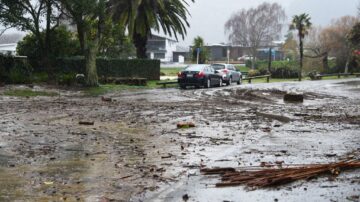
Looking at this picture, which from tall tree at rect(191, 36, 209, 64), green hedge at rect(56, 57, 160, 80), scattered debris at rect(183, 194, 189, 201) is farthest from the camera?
tall tree at rect(191, 36, 209, 64)

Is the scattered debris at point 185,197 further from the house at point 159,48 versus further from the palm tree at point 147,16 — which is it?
the house at point 159,48

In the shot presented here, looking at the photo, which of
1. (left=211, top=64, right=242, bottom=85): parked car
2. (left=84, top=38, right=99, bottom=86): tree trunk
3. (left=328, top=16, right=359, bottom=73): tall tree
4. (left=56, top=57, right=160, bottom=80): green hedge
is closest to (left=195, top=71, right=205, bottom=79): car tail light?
(left=211, top=64, right=242, bottom=85): parked car

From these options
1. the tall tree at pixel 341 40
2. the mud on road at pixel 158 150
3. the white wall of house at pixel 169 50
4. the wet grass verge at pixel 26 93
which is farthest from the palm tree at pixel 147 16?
the white wall of house at pixel 169 50

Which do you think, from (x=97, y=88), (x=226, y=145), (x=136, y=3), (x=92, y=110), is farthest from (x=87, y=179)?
(x=136, y=3)

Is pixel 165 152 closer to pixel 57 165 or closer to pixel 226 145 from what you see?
pixel 226 145

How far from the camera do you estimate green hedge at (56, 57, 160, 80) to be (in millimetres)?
34844

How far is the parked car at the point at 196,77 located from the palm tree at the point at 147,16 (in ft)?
21.1

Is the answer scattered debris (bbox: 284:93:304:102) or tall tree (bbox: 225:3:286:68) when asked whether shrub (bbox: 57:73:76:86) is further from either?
tall tree (bbox: 225:3:286:68)

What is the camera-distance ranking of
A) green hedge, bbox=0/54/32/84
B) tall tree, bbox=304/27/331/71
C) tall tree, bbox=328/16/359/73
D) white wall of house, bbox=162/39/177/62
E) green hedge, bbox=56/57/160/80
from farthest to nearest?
1. white wall of house, bbox=162/39/177/62
2. tall tree, bbox=304/27/331/71
3. tall tree, bbox=328/16/359/73
4. green hedge, bbox=56/57/160/80
5. green hedge, bbox=0/54/32/84

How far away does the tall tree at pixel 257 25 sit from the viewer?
10619cm

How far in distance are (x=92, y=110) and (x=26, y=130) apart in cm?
531

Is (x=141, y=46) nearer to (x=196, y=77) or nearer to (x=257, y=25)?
(x=196, y=77)

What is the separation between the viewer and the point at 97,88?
95.2 feet

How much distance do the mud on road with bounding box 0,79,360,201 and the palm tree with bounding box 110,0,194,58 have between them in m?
20.4
